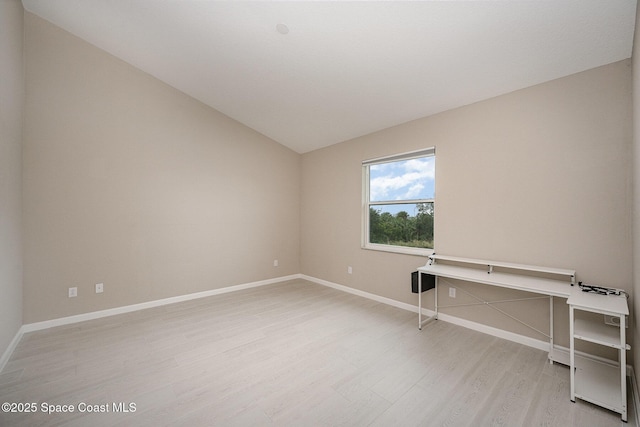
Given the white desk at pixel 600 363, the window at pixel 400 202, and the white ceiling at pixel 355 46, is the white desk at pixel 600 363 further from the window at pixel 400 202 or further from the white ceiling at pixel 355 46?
the white ceiling at pixel 355 46

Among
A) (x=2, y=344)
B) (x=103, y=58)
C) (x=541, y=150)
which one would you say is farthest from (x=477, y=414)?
(x=103, y=58)

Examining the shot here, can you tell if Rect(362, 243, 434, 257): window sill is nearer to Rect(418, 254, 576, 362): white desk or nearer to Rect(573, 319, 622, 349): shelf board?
Rect(418, 254, 576, 362): white desk

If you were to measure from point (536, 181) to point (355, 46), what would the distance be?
2183 millimetres

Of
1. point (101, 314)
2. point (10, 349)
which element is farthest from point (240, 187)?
point (10, 349)

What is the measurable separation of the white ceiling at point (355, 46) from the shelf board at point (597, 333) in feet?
7.10

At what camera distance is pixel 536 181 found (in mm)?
2559

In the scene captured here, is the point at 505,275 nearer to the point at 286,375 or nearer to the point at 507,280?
the point at 507,280

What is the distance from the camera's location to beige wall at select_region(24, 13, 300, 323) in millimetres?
2939

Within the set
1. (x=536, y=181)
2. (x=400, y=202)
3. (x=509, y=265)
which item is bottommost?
(x=509, y=265)

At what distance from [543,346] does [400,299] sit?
155 centimetres

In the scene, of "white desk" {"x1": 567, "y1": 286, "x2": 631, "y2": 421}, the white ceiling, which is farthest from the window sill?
the white ceiling

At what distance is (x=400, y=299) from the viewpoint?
12.0 ft

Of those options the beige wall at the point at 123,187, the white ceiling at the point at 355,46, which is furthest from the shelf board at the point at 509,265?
the beige wall at the point at 123,187

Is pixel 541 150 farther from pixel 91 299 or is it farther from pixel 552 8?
pixel 91 299
